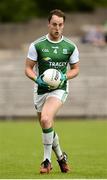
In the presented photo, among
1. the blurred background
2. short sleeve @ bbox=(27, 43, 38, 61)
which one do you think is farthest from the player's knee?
the blurred background

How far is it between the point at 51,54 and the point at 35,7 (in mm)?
39078

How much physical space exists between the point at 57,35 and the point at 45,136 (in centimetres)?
153

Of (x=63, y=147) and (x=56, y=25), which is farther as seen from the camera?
(x=63, y=147)

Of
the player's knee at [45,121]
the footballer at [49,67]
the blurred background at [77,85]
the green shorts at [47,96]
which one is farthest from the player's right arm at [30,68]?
the blurred background at [77,85]

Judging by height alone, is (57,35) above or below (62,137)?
above

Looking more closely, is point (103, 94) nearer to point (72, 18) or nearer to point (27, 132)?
point (27, 132)

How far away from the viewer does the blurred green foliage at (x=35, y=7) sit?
2053 inches

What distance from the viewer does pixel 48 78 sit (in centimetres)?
1500

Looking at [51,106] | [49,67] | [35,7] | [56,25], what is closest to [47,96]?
[51,106]

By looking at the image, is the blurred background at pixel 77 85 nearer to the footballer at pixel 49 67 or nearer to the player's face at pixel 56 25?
the footballer at pixel 49 67

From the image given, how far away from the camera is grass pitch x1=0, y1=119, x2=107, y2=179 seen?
15.3 m

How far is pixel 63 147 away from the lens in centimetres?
2159

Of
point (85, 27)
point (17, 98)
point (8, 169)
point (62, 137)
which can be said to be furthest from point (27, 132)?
point (85, 27)

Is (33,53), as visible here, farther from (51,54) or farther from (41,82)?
(41,82)
